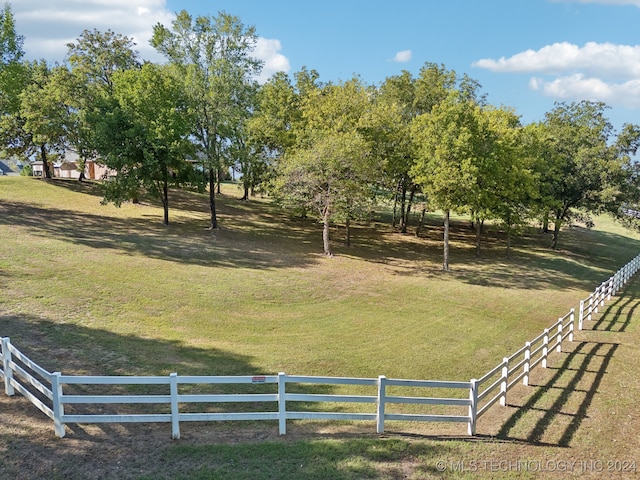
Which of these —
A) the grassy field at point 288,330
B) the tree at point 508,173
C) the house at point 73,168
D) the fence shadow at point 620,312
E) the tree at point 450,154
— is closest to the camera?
the grassy field at point 288,330

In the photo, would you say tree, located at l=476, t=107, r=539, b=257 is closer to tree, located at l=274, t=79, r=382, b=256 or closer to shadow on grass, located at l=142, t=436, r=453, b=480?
tree, located at l=274, t=79, r=382, b=256

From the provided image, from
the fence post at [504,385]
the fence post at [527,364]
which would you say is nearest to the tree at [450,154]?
the fence post at [527,364]

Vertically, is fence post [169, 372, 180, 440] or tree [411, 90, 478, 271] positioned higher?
tree [411, 90, 478, 271]

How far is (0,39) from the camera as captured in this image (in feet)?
91.1

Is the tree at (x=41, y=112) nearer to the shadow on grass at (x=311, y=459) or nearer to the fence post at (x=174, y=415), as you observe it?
the fence post at (x=174, y=415)

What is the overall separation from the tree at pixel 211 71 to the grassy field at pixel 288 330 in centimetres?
698

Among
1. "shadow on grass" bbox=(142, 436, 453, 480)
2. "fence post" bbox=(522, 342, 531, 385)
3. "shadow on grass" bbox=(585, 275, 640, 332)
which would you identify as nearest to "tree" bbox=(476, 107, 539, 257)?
"shadow on grass" bbox=(585, 275, 640, 332)

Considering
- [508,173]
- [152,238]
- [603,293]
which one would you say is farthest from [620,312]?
[152,238]

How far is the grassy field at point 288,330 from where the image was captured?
7.29 metres

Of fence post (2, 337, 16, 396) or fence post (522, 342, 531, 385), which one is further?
fence post (522, 342, 531, 385)

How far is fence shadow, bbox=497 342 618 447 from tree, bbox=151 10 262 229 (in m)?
23.3

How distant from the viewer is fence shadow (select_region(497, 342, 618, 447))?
344 inches

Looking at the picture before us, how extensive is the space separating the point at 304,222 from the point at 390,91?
13361 mm

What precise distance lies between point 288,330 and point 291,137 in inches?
768
